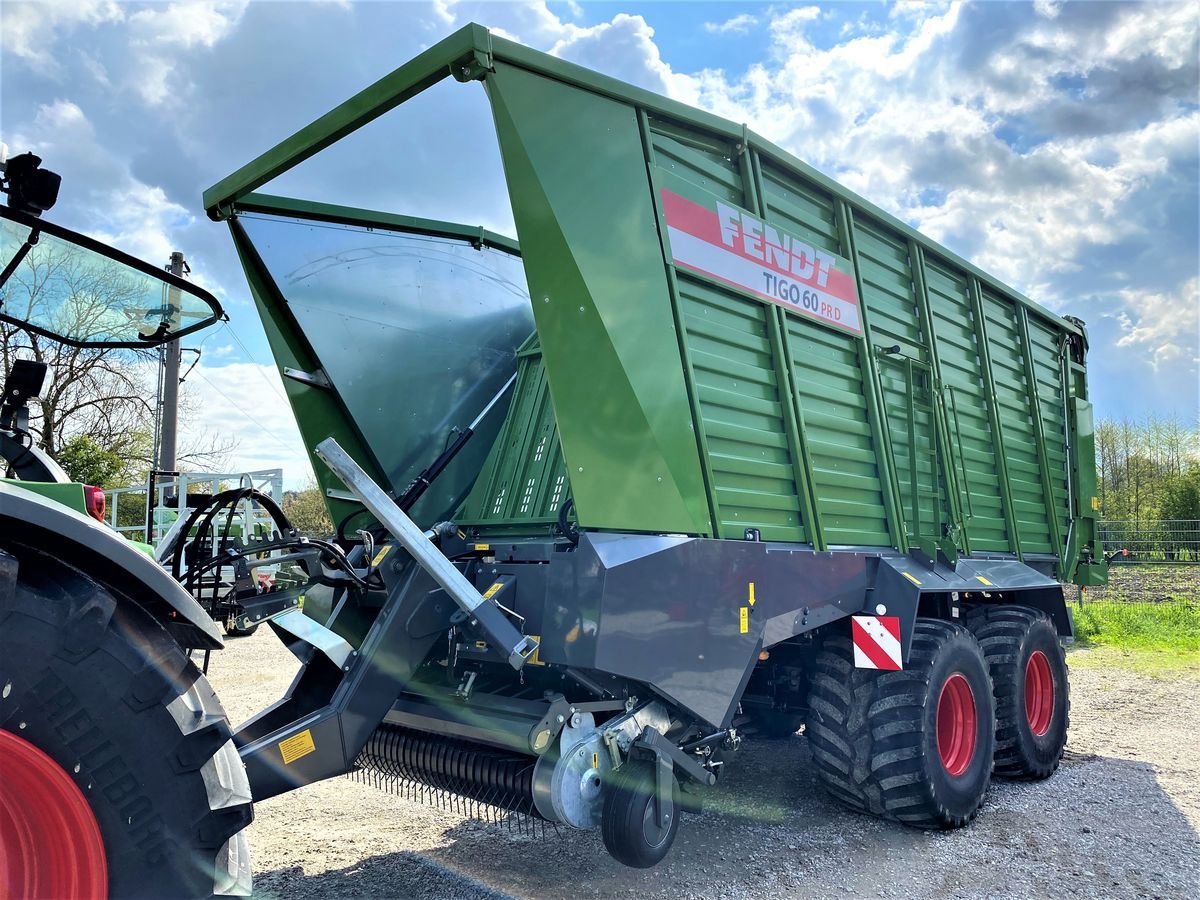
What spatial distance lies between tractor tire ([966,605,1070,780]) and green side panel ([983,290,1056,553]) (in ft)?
2.44

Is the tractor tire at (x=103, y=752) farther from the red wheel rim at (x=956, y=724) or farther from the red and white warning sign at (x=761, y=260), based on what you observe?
the red wheel rim at (x=956, y=724)

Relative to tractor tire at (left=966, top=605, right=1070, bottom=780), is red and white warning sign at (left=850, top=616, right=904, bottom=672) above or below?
above

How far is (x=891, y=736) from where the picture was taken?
156 inches

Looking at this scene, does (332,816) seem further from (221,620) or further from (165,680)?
(165,680)

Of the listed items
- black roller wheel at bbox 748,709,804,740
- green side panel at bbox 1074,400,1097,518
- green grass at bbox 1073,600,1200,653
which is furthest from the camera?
green grass at bbox 1073,600,1200,653

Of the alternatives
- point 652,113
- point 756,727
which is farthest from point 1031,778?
point 652,113

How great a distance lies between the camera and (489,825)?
412cm

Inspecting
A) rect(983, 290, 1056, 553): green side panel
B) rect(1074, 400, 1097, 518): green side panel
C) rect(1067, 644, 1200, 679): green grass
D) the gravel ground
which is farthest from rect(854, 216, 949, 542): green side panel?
rect(1067, 644, 1200, 679): green grass

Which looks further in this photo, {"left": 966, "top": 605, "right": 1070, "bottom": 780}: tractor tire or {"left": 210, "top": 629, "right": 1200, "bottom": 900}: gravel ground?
{"left": 966, "top": 605, "right": 1070, "bottom": 780}: tractor tire

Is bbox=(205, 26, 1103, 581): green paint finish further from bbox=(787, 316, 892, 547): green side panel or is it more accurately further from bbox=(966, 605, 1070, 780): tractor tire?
bbox=(966, 605, 1070, 780): tractor tire

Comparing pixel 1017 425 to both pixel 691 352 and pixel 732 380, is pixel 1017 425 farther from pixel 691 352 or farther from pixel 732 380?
pixel 691 352

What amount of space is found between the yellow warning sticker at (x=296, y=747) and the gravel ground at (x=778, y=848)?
2.98ft

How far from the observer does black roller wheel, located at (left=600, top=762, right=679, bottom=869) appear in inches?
116

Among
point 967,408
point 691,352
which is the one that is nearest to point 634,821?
point 691,352
